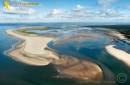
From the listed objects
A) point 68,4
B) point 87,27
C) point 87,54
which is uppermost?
point 68,4

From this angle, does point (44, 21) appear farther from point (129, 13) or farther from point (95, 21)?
point (129, 13)

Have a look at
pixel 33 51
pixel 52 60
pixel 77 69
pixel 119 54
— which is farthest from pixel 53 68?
pixel 119 54

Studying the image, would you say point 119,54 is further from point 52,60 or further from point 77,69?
point 52,60

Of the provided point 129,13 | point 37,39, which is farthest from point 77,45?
point 129,13

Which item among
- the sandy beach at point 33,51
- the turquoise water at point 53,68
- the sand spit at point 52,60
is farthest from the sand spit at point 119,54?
the sandy beach at point 33,51

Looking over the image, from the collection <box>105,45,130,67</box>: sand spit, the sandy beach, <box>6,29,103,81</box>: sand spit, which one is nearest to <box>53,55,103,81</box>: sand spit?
<box>6,29,103,81</box>: sand spit

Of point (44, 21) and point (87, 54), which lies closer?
point (87, 54)
